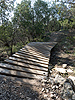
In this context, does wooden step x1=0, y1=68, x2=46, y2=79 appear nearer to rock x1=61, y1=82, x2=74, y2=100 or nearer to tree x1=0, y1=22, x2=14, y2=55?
rock x1=61, y1=82, x2=74, y2=100

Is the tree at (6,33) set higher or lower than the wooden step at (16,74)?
higher

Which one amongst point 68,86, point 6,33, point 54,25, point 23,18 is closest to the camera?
point 68,86

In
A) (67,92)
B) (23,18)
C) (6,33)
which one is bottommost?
(67,92)

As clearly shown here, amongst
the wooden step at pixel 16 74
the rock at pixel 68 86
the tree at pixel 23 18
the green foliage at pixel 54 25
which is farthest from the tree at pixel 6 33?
the green foliage at pixel 54 25

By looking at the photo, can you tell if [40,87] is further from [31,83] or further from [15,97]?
[15,97]

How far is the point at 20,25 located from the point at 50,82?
9.78 meters

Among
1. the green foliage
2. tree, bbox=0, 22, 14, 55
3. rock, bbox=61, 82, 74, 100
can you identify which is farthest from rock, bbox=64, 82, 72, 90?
the green foliage

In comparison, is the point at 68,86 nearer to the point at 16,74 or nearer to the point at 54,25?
the point at 16,74

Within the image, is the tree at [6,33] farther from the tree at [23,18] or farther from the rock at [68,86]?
the rock at [68,86]

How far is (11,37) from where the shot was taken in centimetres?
1064

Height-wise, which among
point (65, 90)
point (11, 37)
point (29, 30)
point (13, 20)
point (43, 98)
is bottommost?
point (43, 98)

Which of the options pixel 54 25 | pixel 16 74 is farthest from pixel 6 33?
pixel 54 25

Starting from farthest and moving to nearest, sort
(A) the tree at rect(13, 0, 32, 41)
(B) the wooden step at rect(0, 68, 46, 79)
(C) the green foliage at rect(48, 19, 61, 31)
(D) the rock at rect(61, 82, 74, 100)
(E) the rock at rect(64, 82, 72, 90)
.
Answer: (C) the green foliage at rect(48, 19, 61, 31)
(A) the tree at rect(13, 0, 32, 41)
(B) the wooden step at rect(0, 68, 46, 79)
(E) the rock at rect(64, 82, 72, 90)
(D) the rock at rect(61, 82, 74, 100)

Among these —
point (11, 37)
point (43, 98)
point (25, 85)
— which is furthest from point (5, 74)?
point (11, 37)
